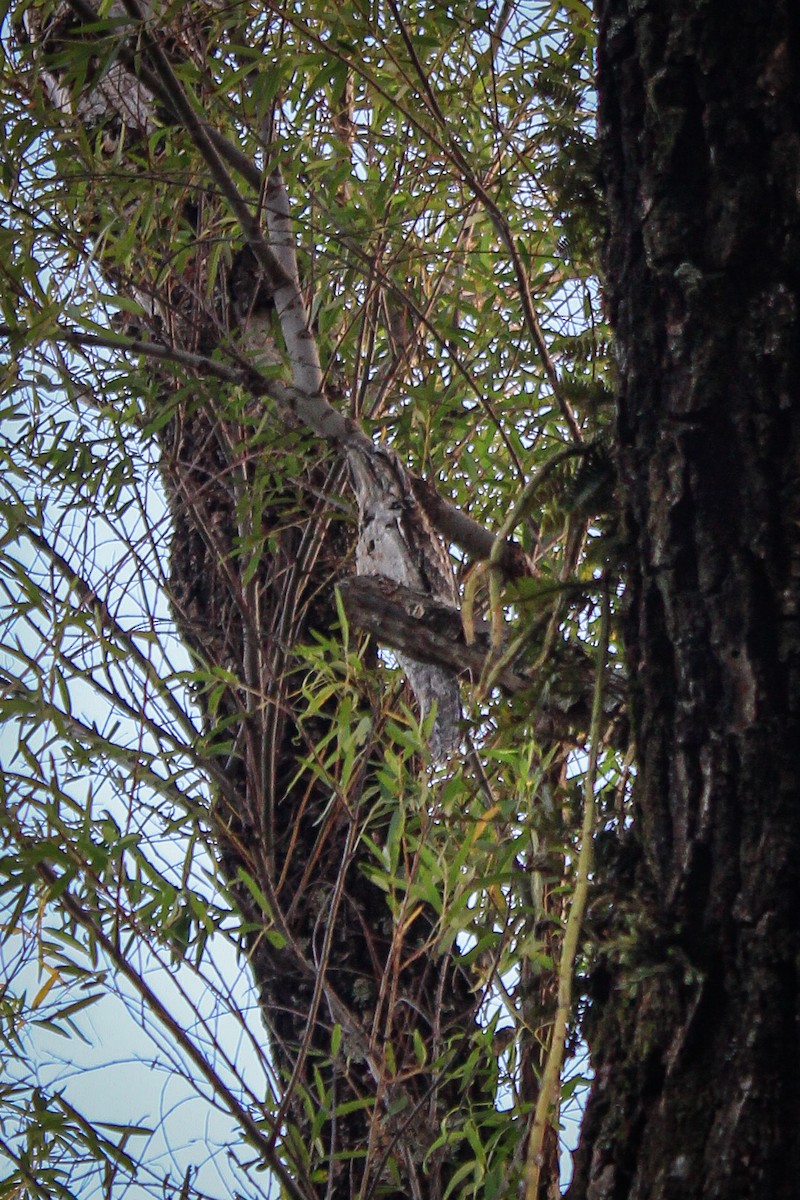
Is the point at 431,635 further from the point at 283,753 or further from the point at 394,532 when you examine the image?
the point at 283,753

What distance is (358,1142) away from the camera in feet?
4.70

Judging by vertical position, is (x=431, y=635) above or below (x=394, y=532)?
below

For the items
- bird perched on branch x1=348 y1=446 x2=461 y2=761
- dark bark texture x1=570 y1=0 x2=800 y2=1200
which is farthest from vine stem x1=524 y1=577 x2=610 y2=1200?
bird perched on branch x1=348 y1=446 x2=461 y2=761

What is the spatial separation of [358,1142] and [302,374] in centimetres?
92

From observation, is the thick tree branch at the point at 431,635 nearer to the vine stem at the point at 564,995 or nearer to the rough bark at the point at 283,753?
the vine stem at the point at 564,995

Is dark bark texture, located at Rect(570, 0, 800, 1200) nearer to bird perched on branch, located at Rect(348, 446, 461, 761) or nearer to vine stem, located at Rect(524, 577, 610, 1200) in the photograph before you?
vine stem, located at Rect(524, 577, 610, 1200)

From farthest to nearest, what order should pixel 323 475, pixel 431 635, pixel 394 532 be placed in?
pixel 323 475
pixel 394 532
pixel 431 635

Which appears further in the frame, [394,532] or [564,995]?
[394,532]

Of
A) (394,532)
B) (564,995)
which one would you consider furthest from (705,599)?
(394,532)

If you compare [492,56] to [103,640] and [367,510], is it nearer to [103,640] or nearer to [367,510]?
[367,510]

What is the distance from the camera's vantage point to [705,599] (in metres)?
0.65

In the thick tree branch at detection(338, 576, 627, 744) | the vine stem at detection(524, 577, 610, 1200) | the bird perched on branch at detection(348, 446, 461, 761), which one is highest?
the bird perched on branch at detection(348, 446, 461, 761)

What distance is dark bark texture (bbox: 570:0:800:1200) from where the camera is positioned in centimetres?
60

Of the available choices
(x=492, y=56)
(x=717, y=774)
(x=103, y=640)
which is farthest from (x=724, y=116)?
(x=103, y=640)
